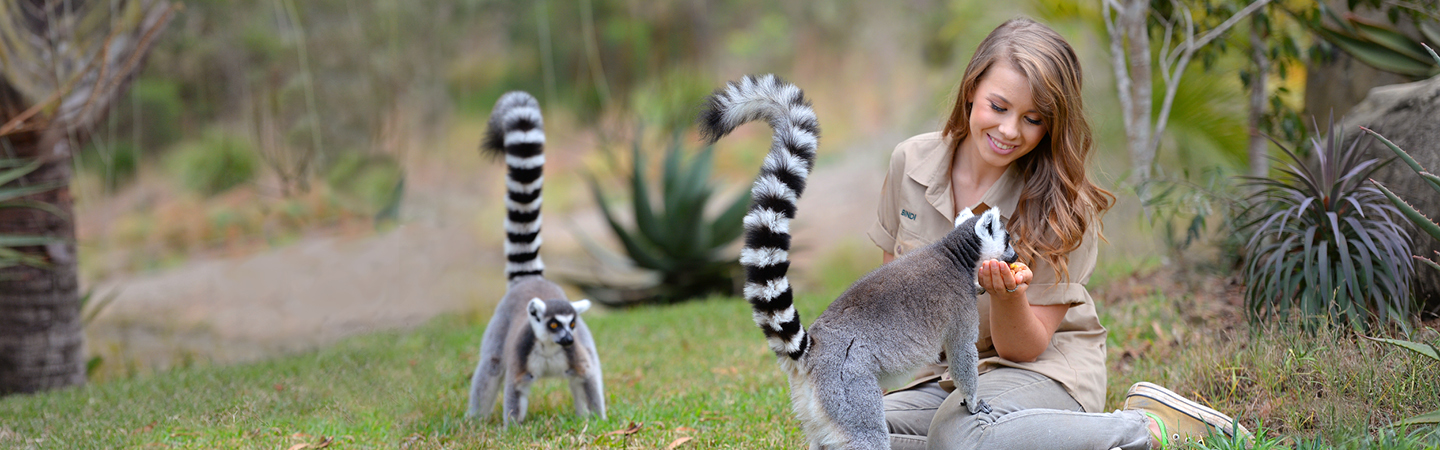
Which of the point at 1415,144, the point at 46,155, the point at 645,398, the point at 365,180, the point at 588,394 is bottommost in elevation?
the point at 645,398

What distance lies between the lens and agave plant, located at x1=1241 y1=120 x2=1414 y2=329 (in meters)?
2.79

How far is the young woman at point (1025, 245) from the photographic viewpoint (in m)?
2.06

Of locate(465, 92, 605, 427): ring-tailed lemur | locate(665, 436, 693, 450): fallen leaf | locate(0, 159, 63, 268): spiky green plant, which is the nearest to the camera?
locate(665, 436, 693, 450): fallen leaf

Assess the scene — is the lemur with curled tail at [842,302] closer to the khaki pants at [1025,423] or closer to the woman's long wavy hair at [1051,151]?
the khaki pants at [1025,423]

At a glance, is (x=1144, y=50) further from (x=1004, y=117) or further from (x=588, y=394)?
(x=588, y=394)

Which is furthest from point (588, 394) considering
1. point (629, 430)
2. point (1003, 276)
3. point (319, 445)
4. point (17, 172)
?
point (17, 172)

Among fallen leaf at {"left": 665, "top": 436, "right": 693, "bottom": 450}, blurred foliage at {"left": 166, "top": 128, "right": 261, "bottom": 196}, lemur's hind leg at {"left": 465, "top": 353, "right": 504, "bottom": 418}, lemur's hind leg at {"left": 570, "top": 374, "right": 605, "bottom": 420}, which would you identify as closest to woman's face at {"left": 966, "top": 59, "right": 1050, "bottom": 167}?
fallen leaf at {"left": 665, "top": 436, "right": 693, "bottom": 450}

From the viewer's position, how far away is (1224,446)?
2.00 m

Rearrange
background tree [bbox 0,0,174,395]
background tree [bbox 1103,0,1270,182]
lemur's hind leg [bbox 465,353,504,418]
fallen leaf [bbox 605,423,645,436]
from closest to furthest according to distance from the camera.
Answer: fallen leaf [bbox 605,423,645,436] < lemur's hind leg [bbox 465,353,504,418] < background tree [bbox 0,0,174,395] < background tree [bbox 1103,0,1270,182]

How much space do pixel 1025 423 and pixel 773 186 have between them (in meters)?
0.93

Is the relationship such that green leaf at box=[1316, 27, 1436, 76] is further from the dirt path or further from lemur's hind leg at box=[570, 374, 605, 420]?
lemur's hind leg at box=[570, 374, 605, 420]

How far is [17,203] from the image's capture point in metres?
4.09

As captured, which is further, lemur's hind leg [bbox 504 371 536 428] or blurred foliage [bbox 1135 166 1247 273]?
blurred foliage [bbox 1135 166 1247 273]

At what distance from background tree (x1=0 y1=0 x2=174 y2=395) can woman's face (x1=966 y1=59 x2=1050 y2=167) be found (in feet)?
13.4
